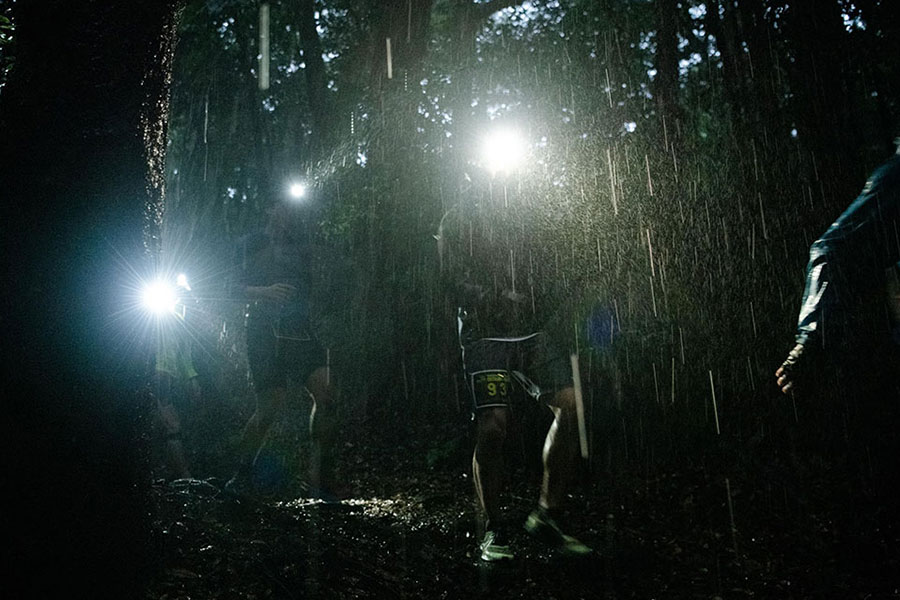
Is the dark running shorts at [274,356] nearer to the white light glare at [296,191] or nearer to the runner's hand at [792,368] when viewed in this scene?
the white light glare at [296,191]

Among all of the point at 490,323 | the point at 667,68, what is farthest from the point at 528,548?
the point at 667,68

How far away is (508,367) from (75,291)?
2.74 meters

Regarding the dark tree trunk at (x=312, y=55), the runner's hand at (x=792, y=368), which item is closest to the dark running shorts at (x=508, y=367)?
the runner's hand at (x=792, y=368)

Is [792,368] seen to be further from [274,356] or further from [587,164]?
[587,164]

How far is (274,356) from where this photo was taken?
16.2 ft

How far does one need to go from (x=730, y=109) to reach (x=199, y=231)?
51.7ft

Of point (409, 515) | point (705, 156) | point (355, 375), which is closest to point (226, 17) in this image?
point (355, 375)

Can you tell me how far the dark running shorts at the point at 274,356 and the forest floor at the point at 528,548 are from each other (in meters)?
0.96

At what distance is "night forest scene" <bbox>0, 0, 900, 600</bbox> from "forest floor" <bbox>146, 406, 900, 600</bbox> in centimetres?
3

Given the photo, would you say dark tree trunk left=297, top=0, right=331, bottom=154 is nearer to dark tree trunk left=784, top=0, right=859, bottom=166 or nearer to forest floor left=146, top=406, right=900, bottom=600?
dark tree trunk left=784, top=0, right=859, bottom=166

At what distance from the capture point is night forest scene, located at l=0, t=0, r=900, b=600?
5.73 ft

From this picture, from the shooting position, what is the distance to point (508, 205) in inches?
157

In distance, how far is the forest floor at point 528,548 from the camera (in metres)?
2.63

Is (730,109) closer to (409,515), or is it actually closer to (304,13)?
(409,515)
